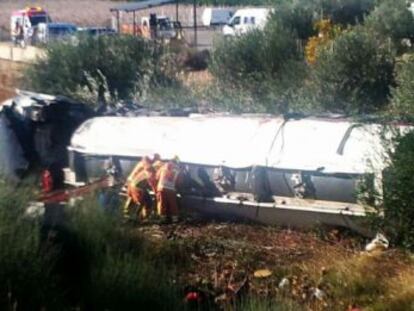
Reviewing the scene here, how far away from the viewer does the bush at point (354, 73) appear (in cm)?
1553

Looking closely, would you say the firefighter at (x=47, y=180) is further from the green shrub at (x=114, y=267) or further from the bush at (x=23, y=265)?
the bush at (x=23, y=265)

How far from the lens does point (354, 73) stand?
53.6 ft

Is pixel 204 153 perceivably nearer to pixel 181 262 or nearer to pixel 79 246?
pixel 181 262

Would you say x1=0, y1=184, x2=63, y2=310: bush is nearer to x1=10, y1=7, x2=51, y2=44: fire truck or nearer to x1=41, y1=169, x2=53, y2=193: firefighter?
x1=41, y1=169, x2=53, y2=193: firefighter

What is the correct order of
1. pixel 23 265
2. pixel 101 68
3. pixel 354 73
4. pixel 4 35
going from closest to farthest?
pixel 23 265, pixel 354 73, pixel 101 68, pixel 4 35

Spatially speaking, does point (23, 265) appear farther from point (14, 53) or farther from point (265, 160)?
point (14, 53)

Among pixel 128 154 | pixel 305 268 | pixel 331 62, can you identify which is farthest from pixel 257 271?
pixel 331 62

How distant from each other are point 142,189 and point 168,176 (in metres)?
0.28

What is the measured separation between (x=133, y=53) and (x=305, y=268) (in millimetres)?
10997

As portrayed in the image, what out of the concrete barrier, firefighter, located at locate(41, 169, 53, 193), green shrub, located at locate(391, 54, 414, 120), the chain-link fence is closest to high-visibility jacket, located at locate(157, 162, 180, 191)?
firefighter, located at locate(41, 169, 53, 193)

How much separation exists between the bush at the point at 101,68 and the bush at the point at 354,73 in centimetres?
277

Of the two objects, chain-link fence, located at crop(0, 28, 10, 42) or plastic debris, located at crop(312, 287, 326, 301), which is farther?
chain-link fence, located at crop(0, 28, 10, 42)

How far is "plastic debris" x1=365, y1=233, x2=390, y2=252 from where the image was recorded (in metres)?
7.98

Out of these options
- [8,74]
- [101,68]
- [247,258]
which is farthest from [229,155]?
[8,74]
